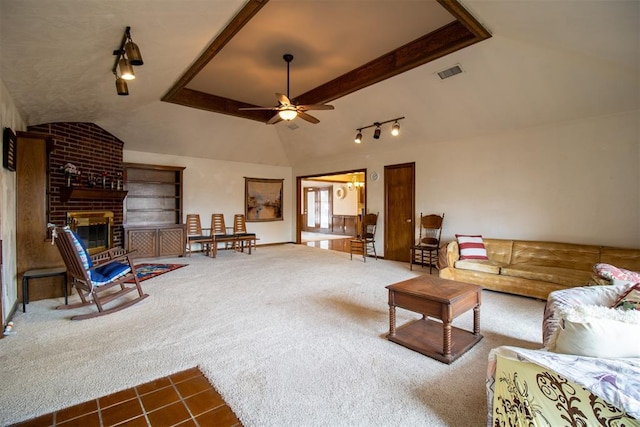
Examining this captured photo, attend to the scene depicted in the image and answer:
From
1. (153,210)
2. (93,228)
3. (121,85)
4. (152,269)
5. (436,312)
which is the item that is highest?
(121,85)

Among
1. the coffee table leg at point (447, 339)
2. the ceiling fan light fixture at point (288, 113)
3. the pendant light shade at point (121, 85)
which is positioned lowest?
the coffee table leg at point (447, 339)

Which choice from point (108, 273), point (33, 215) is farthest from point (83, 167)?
point (108, 273)

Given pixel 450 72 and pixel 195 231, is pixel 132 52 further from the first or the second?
pixel 195 231

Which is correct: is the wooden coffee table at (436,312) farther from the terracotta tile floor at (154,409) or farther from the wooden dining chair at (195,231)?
the wooden dining chair at (195,231)

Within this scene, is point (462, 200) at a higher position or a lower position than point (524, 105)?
lower

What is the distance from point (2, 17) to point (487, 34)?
14.2 feet

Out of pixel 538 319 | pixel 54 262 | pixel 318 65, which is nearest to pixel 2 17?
pixel 54 262

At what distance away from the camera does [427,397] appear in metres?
1.99

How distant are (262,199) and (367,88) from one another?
15.8 ft

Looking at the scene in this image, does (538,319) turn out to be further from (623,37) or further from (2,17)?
(2,17)

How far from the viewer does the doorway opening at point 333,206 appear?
39.7ft

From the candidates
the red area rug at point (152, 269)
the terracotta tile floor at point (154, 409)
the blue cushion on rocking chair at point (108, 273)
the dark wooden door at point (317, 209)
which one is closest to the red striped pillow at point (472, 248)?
the terracotta tile floor at point (154, 409)

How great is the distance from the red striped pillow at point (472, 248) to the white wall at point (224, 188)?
5.62 m

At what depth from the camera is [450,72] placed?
436cm
